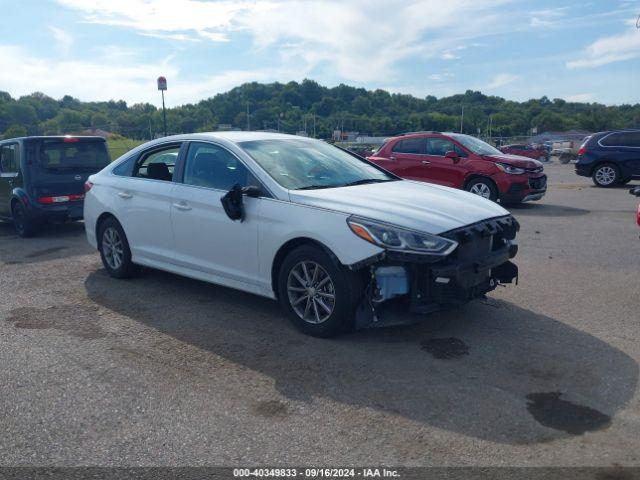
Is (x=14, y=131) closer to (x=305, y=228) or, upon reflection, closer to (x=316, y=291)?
(x=305, y=228)

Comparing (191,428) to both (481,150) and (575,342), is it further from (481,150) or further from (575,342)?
(481,150)

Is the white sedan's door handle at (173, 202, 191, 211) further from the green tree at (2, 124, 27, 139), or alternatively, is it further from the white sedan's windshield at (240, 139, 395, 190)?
the green tree at (2, 124, 27, 139)

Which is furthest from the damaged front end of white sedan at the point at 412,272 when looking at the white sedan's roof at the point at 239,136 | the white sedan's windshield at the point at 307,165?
the white sedan's roof at the point at 239,136

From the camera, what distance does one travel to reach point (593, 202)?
1448 cm

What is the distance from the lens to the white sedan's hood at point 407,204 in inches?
191

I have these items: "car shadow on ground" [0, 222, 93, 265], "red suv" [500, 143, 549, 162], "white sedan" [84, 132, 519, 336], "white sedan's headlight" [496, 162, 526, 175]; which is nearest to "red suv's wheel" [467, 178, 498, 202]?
"white sedan's headlight" [496, 162, 526, 175]

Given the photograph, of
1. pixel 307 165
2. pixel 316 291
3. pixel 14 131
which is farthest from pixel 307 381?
pixel 14 131

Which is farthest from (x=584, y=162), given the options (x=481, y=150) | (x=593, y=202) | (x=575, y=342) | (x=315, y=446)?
(x=315, y=446)

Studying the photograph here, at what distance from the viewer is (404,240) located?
472 cm

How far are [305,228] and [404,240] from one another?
2.76 ft

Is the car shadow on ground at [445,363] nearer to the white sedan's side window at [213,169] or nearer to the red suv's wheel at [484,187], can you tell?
the white sedan's side window at [213,169]

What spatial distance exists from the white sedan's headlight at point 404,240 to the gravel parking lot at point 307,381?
82 cm

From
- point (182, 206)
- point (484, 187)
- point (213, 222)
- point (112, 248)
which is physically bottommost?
point (112, 248)

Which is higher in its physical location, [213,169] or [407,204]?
[213,169]
